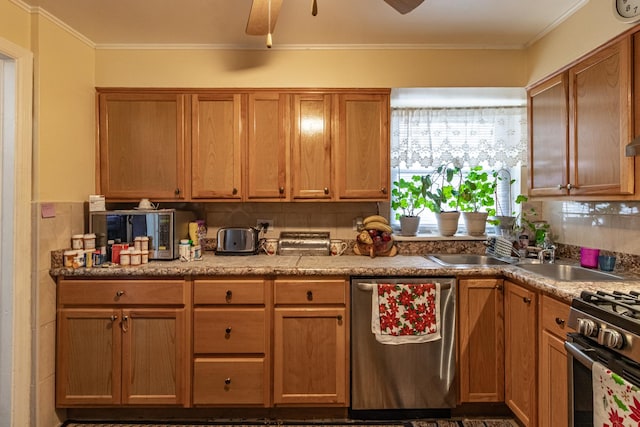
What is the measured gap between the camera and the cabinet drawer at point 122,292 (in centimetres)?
214

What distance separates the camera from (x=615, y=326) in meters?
1.24

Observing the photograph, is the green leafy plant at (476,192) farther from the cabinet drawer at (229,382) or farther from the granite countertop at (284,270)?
the cabinet drawer at (229,382)

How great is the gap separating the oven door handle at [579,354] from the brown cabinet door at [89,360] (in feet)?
7.45

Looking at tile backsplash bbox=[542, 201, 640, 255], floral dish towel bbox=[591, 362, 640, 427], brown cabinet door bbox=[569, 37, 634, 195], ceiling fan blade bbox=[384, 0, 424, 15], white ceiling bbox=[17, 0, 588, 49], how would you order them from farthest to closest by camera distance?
white ceiling bbox=[17, 0, 588, 49] → tile backsplash bbox=[542, 201, 640, 255] → brown cabinet door bbox=[569, 37, 634, 195] → ceiling fan blade bbox=[384, 0, 424, 15] → floral dish towel bbox=[591, 362, 640, 427]

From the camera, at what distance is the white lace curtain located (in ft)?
9.41

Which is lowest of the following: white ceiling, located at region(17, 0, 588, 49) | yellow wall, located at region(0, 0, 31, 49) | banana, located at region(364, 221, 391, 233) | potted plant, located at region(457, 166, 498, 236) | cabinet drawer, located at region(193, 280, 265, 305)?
cabinet drawer, located at region(193, 280, 265, 305)

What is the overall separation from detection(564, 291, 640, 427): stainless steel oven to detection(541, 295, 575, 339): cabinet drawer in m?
0.14

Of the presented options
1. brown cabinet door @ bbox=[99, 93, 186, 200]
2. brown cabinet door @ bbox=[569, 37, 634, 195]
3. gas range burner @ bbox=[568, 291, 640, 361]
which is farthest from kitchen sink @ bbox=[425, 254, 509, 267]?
brown cabinet door @ bbox=[99, 93, 186, 200]

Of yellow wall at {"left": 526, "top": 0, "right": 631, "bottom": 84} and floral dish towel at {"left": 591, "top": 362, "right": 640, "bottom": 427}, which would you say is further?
yellow wall at {"left": 526, "top": 0, "right": 631, "bottom": 84}

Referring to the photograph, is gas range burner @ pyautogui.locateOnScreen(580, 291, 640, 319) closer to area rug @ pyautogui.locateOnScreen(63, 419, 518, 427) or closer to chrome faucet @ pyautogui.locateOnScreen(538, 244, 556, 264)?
chrome faucet @ pyautogui.locateOnScreen(538, 244, 556, 264)

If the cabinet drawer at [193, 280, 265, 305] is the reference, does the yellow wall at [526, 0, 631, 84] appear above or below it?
above

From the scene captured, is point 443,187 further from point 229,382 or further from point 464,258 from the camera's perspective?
point 229,382

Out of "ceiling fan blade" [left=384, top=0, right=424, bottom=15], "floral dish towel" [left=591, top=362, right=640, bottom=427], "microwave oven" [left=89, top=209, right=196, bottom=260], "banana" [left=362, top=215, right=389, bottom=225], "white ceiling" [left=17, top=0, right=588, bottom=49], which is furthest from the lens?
"banana" [left=362, top=215, right=389, bottom=225]

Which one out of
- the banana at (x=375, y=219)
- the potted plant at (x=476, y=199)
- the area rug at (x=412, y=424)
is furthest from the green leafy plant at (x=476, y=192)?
the area rug at (x=412, y=424)
